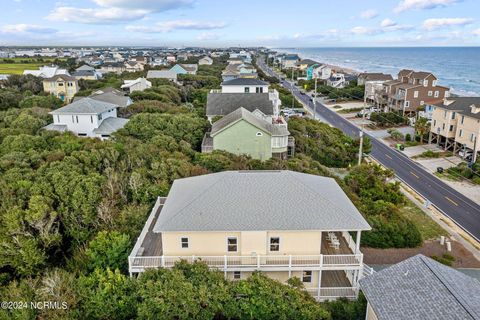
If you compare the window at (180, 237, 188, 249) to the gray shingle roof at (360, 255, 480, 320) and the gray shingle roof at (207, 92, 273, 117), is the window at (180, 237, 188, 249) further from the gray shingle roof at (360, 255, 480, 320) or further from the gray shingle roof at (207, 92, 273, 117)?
the gray shingle roof at (207, 92, 273, 117)

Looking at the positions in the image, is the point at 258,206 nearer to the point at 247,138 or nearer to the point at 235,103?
the point at 247,138

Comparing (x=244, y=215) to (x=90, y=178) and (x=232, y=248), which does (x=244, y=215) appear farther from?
(x=90, y=178)

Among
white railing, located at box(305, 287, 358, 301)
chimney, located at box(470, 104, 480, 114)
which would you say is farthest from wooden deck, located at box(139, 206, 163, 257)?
chimney, located at box(470, 104, 480, 114)

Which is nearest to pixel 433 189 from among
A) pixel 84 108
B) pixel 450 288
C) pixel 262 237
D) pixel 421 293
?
pixel 262 237

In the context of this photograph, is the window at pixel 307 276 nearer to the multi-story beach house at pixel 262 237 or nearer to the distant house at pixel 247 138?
the multi-story beach house at pixel 262 237

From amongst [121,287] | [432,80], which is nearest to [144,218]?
[121,287]
